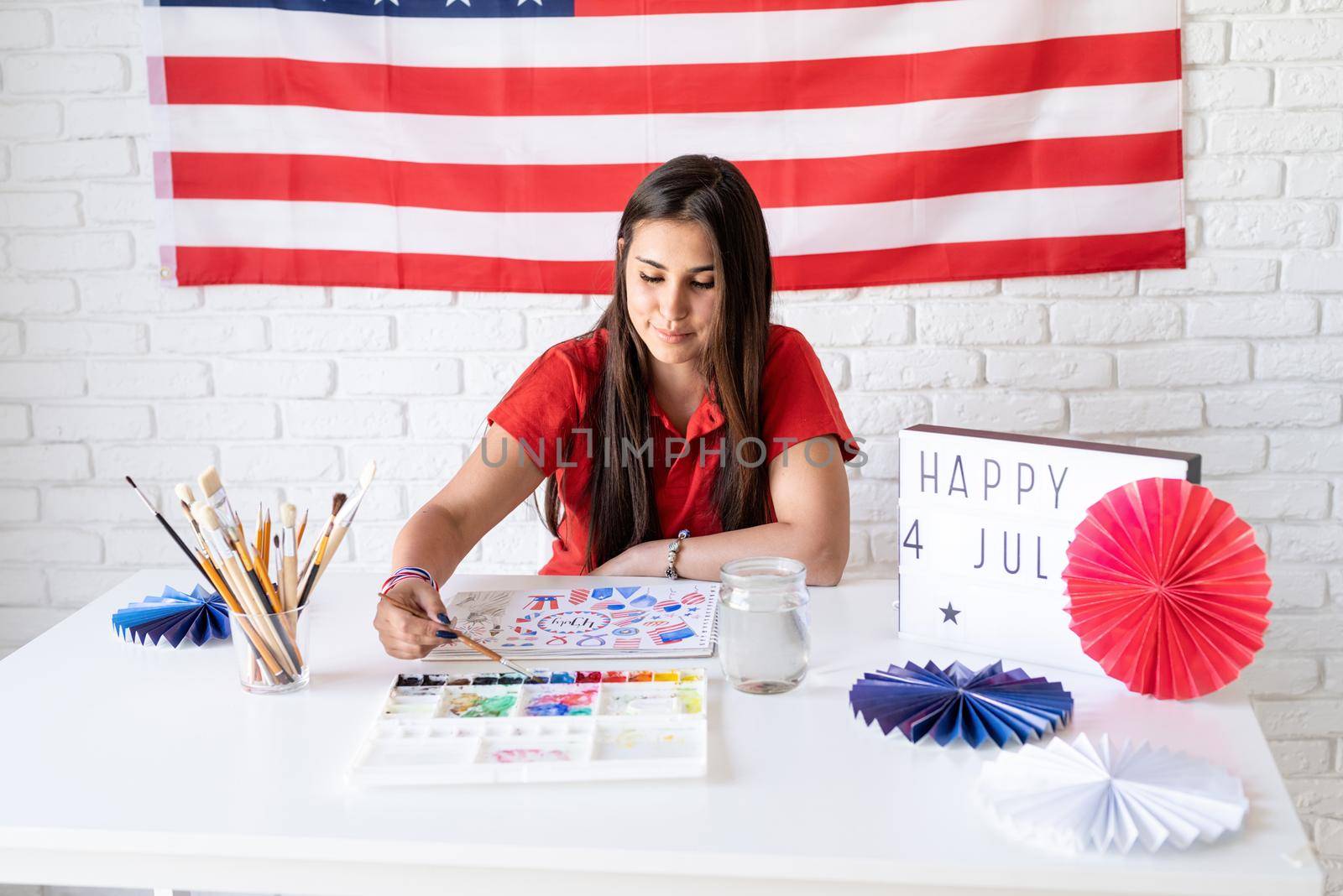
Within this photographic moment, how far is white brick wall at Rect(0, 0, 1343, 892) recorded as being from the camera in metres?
1.98

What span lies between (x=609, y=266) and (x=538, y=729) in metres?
1.29

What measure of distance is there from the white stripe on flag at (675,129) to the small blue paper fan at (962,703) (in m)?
1.23

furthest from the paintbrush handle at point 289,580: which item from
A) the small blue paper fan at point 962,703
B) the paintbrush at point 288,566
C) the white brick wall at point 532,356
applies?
the white brick wall at point 532,356

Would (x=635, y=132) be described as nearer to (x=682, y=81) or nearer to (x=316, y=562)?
(x=682, y=81)

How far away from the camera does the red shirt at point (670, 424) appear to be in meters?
1.58

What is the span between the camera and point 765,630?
3.34ft

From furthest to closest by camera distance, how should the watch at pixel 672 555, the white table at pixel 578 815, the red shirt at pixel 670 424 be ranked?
the red shirt at pixel 670 424, the watch at pixel 672 555, the white table at pixel 578 815

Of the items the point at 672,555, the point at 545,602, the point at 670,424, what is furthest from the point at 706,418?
the point at 545,602

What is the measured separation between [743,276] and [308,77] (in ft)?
3.24

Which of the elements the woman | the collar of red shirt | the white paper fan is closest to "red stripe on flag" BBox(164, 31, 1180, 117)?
the woman

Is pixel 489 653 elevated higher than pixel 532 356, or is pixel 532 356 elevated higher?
pixel 532 356

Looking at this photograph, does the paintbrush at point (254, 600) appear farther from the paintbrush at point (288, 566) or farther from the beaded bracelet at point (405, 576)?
the beaded bracelet at point (405, 576)

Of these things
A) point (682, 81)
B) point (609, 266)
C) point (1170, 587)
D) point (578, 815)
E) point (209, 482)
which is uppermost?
point (682, 81)

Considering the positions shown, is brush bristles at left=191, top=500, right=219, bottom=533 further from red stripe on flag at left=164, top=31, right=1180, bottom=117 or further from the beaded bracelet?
red stripe on flag at left=164, top=31, right=1180, bottom=117
